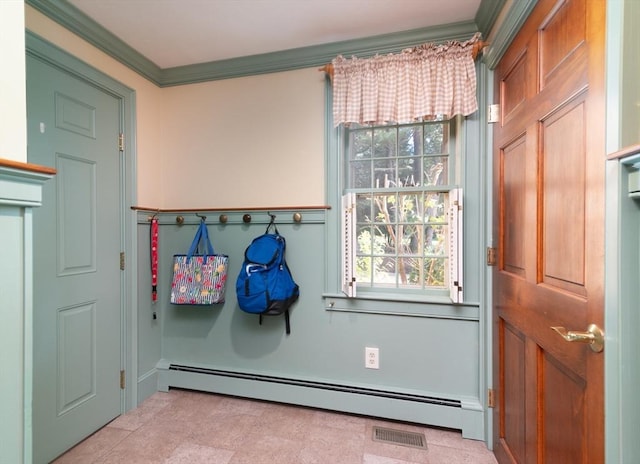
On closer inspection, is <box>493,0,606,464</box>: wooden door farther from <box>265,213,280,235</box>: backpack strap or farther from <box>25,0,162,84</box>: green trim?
<box>25,0,162,84</box>: green trim

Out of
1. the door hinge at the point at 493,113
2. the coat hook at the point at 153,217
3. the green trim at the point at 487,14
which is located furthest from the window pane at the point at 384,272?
the coat hook at the point at 153,217

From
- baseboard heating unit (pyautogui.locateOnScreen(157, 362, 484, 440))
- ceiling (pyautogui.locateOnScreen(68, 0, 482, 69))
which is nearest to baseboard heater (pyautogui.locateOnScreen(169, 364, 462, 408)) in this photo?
baseboard heating unit (pyautogui.locateOnScreen(157, 362, 484, 440))

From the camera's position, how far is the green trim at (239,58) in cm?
159

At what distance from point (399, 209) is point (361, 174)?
14.0 inches

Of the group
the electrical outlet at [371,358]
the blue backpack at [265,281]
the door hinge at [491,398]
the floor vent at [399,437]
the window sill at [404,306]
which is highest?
the blue backpack at [265,281]

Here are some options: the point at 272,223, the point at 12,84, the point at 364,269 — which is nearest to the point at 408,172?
the point at 364,269

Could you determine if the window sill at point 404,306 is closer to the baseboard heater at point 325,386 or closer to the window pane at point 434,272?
the window pane at point 434,272

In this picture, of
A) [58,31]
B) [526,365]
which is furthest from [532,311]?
[58,31]

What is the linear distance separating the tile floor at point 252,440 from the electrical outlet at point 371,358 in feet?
1.09

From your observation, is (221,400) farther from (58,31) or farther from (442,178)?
(58,31)

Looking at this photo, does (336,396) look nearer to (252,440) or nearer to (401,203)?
(252,440)

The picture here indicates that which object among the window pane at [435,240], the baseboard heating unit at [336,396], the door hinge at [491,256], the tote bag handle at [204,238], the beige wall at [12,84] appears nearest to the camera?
the beige wall at [12,84]

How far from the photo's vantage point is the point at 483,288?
1.68m

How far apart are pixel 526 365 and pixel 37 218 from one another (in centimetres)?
239
